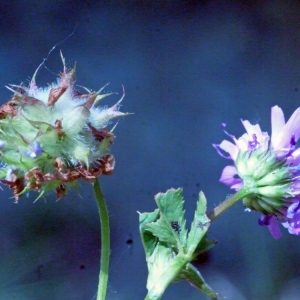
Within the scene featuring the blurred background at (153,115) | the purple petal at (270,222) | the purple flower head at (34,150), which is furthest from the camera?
the blurred background at (153,115)

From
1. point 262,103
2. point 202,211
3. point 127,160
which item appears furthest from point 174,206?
point 262,103

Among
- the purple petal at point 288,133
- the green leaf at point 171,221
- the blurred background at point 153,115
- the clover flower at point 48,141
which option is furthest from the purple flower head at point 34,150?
the blurred background at point 153,115

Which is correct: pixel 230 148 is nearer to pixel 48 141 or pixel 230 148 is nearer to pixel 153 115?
pixel 48 141

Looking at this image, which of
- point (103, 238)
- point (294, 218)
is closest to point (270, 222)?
point (294, 218)

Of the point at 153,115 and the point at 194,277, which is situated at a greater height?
the point at 153,115

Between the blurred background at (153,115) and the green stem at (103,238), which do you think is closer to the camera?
the green stem at (103,238)

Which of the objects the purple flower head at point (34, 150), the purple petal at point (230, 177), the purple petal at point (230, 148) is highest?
the purple flower head at point (34, 150)

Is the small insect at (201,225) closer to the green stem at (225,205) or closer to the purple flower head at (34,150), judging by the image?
the green stem at (225,205)
